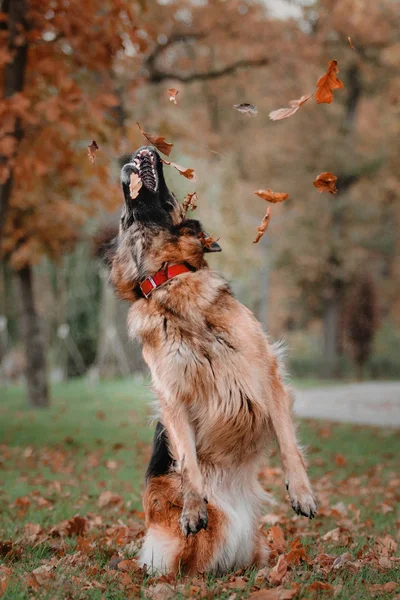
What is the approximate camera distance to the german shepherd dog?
3758 millimetres

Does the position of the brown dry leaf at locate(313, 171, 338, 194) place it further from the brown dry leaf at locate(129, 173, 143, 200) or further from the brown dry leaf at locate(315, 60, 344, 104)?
the brown dry leaf at locate(129, 173, 143, 200)

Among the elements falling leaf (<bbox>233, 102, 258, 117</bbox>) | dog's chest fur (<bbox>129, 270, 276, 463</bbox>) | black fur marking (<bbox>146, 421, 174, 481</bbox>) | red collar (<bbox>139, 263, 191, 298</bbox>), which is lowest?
black fur marking (<bbox>146, 421, 174, 481</bbox>)

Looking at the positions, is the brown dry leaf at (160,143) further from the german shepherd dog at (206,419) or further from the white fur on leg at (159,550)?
the white fur on leg at (159,550)

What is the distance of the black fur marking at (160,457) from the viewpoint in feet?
13.2

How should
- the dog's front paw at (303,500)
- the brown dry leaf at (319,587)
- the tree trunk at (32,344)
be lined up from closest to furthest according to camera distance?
the brown dry leaf at (319,587) → the dog's front paw at (303,500) → the tree trunk at (32,344)

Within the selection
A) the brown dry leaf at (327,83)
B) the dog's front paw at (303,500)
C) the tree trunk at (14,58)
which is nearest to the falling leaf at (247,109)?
the brown dry leaf at (327,83)

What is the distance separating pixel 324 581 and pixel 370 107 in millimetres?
32660

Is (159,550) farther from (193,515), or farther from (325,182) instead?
(325,182)

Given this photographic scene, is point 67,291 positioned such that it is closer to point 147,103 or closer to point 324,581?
point 147,103

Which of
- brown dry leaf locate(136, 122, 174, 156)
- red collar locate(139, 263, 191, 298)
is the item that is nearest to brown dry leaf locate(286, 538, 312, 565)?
red collar locate(139, 263, 191, 298)

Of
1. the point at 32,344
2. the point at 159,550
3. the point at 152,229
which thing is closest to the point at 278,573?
the point at 159,550

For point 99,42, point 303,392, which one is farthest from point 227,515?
point 303,392

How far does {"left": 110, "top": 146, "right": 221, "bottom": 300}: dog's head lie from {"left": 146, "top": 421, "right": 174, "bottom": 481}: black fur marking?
0.83 m

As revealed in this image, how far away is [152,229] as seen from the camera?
4.16 meters
